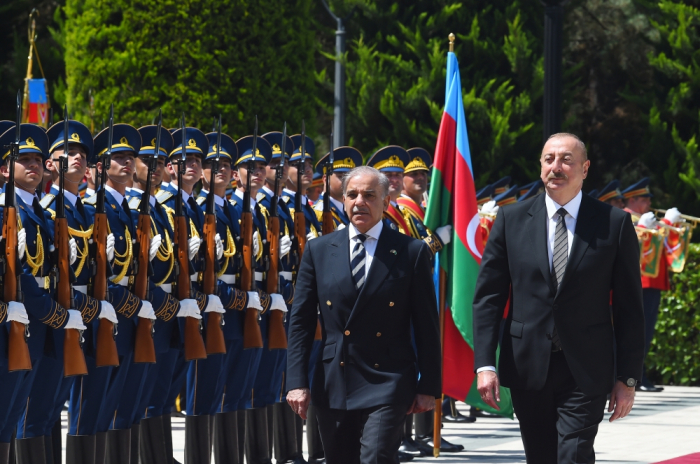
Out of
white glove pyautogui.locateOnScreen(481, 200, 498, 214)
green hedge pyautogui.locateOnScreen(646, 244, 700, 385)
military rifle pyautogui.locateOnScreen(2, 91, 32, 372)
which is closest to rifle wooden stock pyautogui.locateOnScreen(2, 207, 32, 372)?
military rifle pyautogui.locateOnScreen(2, 91, 32, 372)

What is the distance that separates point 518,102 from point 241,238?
12.5 m

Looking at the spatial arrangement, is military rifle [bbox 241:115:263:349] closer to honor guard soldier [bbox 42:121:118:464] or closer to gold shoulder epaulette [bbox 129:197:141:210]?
gold shoulder epaulette [bbox 129:197:141:210]

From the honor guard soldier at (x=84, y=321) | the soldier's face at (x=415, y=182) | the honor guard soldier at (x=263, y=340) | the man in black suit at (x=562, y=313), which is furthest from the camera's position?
the soldier's face at (x=415, y=182)

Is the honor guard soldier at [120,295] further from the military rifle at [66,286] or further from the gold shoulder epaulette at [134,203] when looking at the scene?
the military rifle at [66,286]

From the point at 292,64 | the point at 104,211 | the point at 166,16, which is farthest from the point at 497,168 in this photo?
the point at 104,211

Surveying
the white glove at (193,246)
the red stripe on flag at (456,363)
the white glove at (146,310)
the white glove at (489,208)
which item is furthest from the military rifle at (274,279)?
the white glove at (489,208)

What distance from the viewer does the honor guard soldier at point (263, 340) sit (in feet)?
25.0

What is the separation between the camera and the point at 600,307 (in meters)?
5.00

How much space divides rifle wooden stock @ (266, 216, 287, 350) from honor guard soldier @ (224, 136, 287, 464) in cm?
4

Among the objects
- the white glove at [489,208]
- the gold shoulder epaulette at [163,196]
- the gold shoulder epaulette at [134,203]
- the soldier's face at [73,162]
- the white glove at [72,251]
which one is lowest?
the white glove at [72,251]

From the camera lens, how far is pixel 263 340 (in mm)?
7848

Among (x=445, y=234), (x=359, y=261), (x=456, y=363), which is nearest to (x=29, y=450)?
(x=359, y=261)

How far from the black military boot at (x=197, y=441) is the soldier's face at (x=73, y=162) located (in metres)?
1.49

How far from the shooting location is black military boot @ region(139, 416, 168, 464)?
23.2 ft
